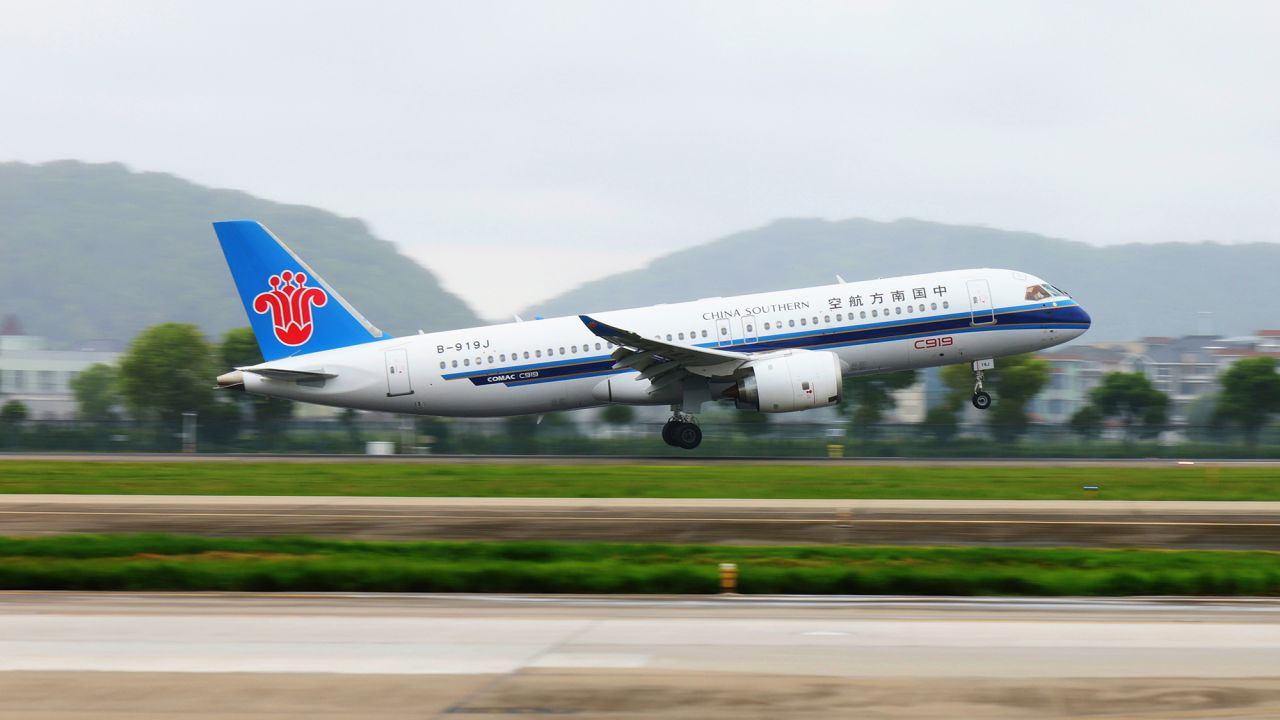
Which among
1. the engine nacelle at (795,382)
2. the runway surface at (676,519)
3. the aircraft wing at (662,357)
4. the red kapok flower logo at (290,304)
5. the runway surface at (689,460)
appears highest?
the red kapok flower logo at (290,304)

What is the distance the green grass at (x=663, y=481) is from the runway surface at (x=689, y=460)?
1.53m

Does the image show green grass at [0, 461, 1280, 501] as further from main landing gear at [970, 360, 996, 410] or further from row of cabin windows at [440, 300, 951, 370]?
row of cabin windows at [440, 300, 951, 370]

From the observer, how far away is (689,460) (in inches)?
1474

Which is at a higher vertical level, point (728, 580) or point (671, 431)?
point (671, 431)

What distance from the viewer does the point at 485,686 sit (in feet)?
33.3

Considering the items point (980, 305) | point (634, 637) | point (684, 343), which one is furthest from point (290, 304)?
point (634, 637)

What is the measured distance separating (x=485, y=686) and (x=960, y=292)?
29.1m

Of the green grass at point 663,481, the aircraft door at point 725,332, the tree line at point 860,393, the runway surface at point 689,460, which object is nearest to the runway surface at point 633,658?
the green grass at point 663,481

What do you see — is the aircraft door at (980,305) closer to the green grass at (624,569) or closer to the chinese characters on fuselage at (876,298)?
the chinese characters on fuselage at (876,298)

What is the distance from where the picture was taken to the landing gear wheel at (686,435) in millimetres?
38375

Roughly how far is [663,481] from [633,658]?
19.4 m

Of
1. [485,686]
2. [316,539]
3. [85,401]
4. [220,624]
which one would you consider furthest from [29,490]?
[85,401]

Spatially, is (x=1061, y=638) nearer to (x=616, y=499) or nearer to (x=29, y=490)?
(x=616, y=499)

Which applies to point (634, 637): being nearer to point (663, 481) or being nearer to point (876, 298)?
point (663, 481)
